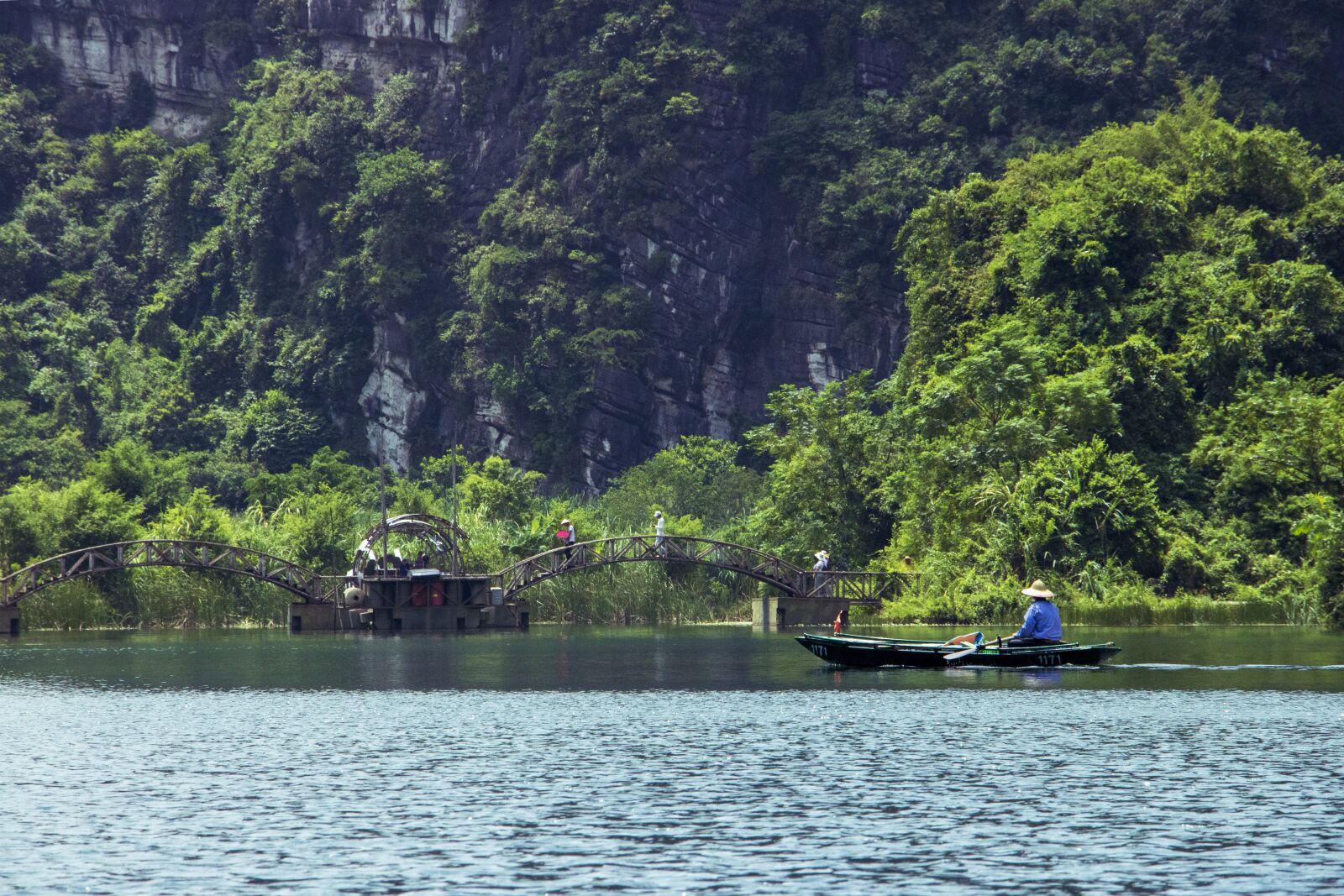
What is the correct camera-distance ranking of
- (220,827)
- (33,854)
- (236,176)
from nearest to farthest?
1. (33,854)
2. (220,827)
3. (236,176)

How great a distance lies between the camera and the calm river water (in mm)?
21797

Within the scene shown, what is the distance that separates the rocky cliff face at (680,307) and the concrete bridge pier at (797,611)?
1611 inches

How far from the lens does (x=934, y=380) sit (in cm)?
7556

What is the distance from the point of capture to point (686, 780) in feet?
93.9

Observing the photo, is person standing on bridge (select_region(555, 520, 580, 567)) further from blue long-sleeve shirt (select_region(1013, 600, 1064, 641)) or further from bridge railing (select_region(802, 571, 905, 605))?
blue long-sleeve shirt (select_region(1013, 600, 1064, 641))

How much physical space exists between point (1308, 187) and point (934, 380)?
19765 millimetres

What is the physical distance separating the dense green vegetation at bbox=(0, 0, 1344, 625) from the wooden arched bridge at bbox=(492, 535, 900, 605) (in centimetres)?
148

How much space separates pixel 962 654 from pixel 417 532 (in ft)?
126

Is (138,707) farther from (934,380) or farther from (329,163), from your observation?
(329,163)

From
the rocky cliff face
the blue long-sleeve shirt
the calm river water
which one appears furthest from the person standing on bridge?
the rocky cliff face

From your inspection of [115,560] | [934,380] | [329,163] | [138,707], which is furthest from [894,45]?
[138,707]

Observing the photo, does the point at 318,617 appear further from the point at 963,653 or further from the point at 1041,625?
the point at 1041,625

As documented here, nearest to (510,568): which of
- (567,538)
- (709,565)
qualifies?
(567,538)

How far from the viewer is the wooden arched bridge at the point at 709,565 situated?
75188 mm
